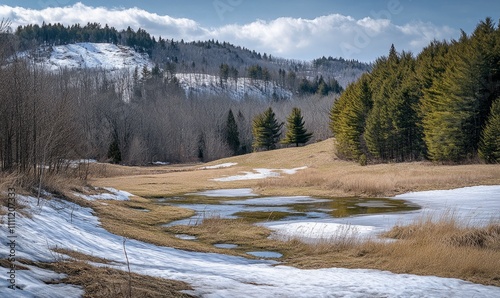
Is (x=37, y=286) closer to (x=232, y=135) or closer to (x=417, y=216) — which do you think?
(x=417, y=216)

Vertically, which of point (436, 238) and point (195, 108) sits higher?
point (195, 108)

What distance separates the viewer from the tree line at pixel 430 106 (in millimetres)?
38438

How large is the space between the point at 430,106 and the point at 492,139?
8.53 meters

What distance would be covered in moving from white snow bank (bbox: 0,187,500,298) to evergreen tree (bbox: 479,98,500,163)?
32.4 metres

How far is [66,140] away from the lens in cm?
1953

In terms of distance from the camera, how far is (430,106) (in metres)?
43.6

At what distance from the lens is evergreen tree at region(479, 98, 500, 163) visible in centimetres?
3534

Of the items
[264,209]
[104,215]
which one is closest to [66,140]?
[104,215]

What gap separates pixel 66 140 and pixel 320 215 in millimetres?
11529

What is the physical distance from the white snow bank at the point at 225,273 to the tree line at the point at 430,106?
108 feet

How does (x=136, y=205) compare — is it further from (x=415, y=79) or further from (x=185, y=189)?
(x=415, y=79)

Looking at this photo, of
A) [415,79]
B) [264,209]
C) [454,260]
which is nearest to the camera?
[454,260]

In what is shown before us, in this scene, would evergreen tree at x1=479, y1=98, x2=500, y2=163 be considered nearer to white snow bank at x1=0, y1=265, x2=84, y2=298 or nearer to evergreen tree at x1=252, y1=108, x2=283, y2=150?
white snow bank at x1=0, y1=265, x2=84, y2=298

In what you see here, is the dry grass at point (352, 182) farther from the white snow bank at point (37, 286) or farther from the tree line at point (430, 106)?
the white snow bank at point (37, 286)
